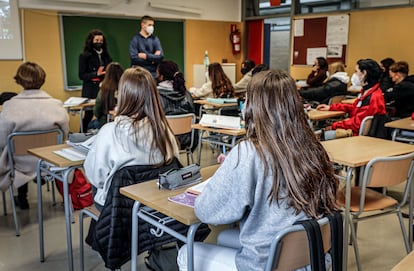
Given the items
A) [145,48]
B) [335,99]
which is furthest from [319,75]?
[145,48]

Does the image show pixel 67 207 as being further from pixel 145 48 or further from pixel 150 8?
pixel 150 8

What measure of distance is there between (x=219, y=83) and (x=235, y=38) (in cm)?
339

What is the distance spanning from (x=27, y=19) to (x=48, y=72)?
795 mm

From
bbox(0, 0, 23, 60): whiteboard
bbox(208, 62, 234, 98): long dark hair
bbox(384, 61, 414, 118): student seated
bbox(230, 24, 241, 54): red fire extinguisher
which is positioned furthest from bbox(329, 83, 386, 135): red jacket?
bbox(230, 24, 241, 54): red fire extinguisher

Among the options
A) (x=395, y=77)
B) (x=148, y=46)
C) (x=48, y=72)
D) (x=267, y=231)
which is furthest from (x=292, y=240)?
(x=48, y=72)

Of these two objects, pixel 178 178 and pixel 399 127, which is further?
pixel 399 127

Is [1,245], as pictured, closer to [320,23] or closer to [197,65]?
[197,65]

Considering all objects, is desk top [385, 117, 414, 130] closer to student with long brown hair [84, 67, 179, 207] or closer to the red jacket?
the red jacket

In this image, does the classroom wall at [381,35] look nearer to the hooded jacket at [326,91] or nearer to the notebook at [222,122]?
the hooded jacket at [326,91]

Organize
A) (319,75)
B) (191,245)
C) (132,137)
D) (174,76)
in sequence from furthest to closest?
(319,75) → (174,76) → (132,137) → (191,245)

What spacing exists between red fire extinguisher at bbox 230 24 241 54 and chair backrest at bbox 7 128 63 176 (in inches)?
240

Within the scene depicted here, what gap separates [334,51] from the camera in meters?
7.27

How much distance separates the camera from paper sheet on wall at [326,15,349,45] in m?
7.05

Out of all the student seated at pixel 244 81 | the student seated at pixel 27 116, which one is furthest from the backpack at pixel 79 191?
the student seated at pixel 244 81
